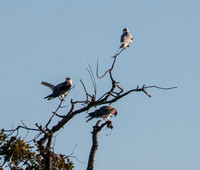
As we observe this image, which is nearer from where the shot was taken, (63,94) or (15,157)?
(15,157)

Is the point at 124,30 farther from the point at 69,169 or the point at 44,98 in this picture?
the point at 69,169

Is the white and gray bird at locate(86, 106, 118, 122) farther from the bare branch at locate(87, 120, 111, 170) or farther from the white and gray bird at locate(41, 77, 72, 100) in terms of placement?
the bare branch at locate(87, 120, 111, 170)

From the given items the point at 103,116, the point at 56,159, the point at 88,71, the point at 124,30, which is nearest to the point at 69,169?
the point at 56,159

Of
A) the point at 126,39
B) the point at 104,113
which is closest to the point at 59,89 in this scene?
the point at 104,113

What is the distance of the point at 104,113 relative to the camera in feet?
57.1

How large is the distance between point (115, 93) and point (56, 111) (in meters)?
1.29

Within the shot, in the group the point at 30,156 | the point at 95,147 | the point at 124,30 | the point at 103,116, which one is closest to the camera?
the point at 95,147

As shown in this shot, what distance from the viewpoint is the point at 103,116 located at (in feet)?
56.5

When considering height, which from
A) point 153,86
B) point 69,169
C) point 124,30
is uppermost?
point 124,30

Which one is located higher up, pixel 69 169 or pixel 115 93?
pixel 115 93

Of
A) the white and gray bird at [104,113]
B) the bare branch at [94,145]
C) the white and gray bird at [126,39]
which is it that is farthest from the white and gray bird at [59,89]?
the bare branch at [94,145]

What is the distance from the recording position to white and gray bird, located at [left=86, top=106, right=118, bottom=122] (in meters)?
17.0

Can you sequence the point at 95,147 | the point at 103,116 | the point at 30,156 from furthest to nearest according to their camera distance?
1. the point at 103,116
2. the point at 30,156
3. the point at 95,147

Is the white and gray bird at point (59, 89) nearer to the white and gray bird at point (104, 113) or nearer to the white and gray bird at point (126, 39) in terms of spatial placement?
the white and gray bird at point (104, 113)
